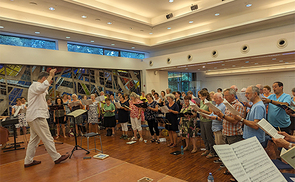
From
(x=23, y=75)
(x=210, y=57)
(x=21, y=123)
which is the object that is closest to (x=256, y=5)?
(x=210, y=57)

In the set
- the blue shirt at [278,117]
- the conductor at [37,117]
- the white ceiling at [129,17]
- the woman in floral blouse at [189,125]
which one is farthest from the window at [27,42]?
the blue shirt at [278,117]

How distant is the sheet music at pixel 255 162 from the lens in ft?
3.67

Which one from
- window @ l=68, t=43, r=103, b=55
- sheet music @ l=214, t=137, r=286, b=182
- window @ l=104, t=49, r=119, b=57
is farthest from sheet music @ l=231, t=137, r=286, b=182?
window @ l=104, t=49, r=119, b=57

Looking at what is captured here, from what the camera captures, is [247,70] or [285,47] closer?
[285,47]

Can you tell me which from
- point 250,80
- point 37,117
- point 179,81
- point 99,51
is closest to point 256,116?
point 37,117

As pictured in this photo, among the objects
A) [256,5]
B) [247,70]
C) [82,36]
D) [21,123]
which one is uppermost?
[256,5]

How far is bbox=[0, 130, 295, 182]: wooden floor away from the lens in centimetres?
285

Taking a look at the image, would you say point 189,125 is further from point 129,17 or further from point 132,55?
point 132,55

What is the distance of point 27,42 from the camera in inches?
328

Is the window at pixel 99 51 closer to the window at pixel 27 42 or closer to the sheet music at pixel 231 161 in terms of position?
the window at pixel 27 42

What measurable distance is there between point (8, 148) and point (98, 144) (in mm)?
2487

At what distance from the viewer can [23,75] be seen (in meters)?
8.03

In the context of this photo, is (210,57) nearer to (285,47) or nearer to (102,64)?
(285,47)

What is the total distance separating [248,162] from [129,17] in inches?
304
